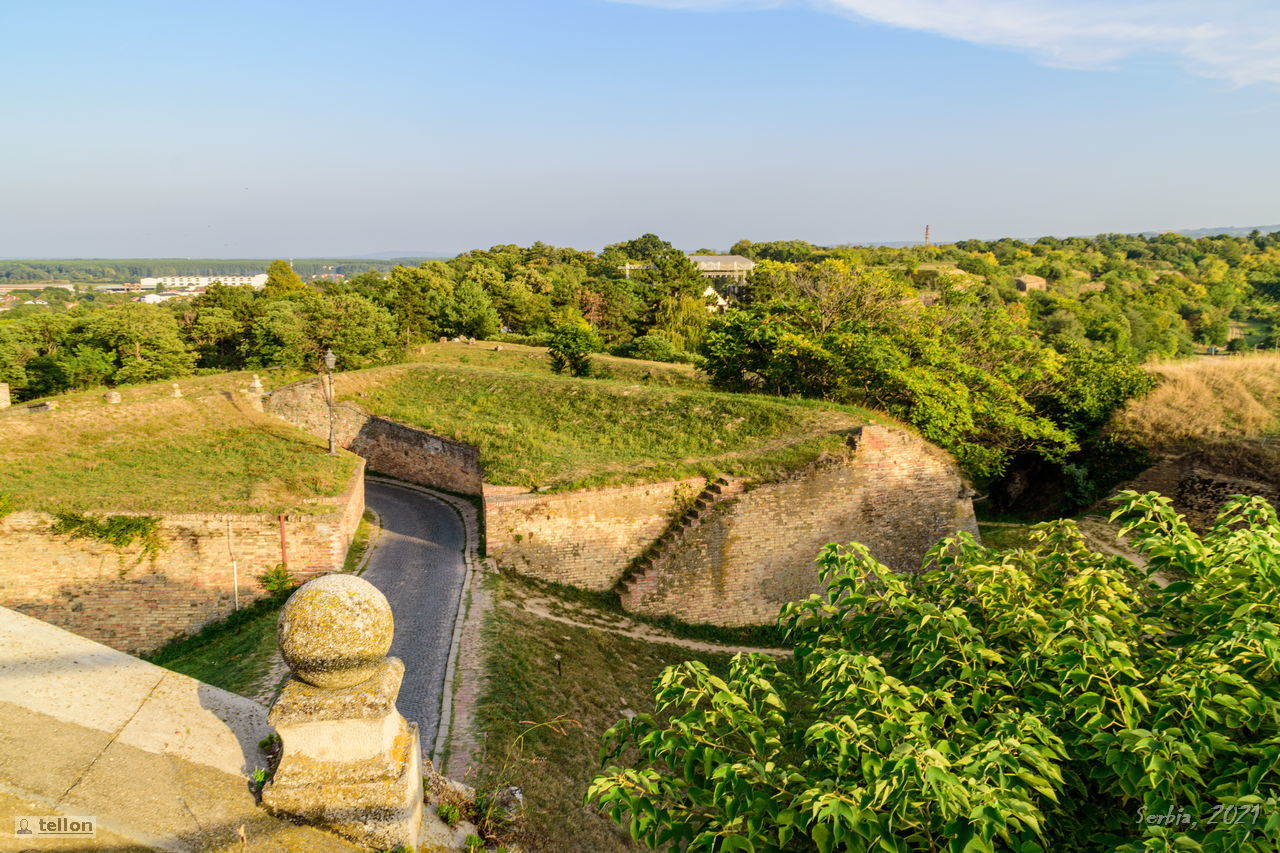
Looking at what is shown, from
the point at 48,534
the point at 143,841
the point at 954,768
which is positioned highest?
the point at 143,841

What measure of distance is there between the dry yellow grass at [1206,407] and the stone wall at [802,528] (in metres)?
9.12

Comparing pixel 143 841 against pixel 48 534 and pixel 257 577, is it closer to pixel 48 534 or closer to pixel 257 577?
pixel 257 577

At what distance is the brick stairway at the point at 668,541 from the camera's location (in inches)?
577

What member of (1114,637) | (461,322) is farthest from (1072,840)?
(461,322)

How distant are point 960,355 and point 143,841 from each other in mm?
25099

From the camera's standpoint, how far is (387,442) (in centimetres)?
2184

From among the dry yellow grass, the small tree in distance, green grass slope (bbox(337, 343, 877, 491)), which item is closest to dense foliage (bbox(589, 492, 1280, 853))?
green grass slope (bbox(337, 343, 877, 491))

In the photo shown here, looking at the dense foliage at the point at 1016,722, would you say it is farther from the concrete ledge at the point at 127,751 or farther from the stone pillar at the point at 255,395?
the stone pillar at the point at 255,395

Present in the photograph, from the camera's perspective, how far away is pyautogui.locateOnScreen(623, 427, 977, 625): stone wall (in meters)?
14.9

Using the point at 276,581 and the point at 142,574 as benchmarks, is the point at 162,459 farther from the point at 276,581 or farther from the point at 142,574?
the point at 276,581

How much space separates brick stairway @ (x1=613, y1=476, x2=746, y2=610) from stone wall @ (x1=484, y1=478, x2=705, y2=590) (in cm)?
23

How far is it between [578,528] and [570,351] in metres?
17.5

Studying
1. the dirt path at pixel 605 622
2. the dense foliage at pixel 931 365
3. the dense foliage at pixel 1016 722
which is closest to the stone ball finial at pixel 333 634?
the dense foliage at pixel 1016 722

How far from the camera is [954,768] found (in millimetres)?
3928
